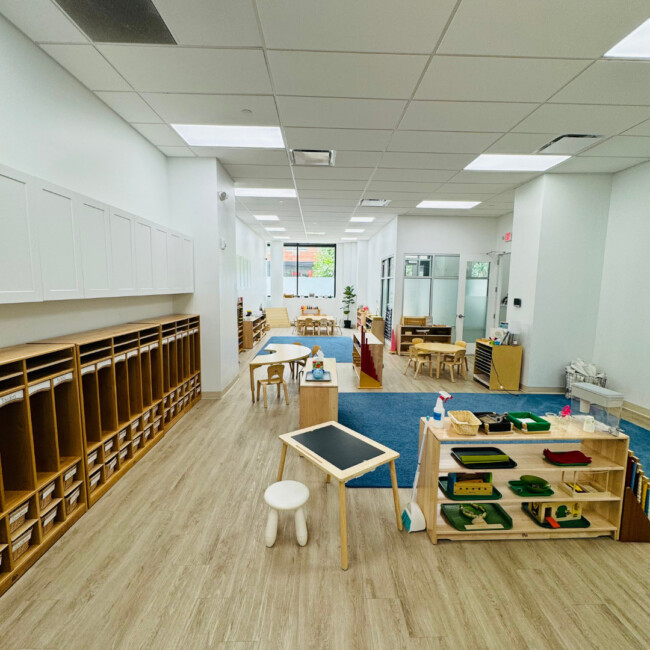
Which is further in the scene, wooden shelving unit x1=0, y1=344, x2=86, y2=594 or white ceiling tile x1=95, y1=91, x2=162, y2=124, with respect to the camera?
white ceiling tile x1=95, y1=91, x2=162, y2=124

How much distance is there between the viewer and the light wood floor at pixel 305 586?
1.62 metres

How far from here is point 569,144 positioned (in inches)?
151

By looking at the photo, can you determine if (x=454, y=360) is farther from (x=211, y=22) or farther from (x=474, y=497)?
(x=211, y=22)

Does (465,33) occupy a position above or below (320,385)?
above

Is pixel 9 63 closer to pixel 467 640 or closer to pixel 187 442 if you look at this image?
pixel 187 442

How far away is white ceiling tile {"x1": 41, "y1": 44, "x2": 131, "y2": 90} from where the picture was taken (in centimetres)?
242

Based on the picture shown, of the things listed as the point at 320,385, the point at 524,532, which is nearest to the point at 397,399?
the point at 320,385

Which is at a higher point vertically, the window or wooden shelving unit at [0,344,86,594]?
the window

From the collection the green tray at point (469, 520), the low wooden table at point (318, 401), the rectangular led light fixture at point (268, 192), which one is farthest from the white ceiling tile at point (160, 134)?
the green tray at point (469, 520)

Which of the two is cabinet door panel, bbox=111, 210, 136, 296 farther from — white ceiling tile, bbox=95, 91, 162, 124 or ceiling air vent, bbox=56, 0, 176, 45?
ceiling air vent, bbox=56, 0, 176, 45

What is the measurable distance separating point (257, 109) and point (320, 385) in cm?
293

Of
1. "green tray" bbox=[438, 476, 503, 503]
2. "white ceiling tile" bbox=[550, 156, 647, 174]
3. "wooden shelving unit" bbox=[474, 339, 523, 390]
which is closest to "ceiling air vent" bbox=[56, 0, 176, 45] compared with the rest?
"green tray" bbox=[438, 476, 503, 503]

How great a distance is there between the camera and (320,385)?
11.8 feet

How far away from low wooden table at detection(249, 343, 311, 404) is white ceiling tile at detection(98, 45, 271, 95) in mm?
3176
